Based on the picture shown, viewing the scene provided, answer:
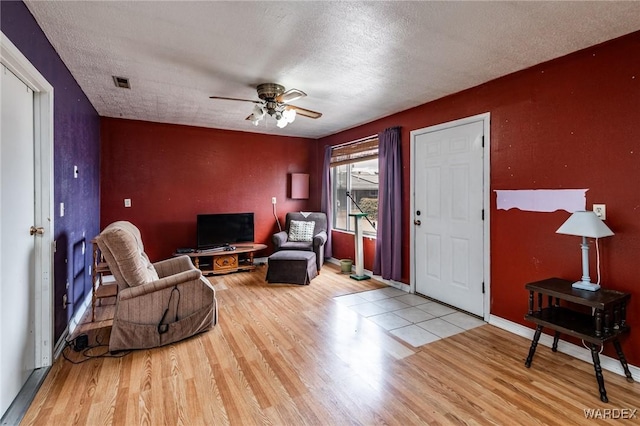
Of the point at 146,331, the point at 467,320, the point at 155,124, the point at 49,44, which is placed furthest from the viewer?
the point at 155,124

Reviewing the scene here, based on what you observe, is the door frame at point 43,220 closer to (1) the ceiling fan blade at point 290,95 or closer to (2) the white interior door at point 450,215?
(1) the ceiling fan blade at point 290,95

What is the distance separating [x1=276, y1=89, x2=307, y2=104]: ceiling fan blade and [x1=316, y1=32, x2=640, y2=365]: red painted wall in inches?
69.3

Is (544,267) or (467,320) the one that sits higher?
(544,267)

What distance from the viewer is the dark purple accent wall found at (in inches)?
74.6

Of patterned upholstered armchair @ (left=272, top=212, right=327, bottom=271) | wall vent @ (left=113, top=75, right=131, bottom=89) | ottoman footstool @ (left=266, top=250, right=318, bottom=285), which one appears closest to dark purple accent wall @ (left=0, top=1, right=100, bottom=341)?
wall vent @ (left=113, top=75, right=131, bottom=89)

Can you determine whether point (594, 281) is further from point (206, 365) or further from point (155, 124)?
point (155, 124)

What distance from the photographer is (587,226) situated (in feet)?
7.04

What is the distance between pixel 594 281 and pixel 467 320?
3.77 feet

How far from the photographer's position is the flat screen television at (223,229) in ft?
16.0

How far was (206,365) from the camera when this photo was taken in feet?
7.75

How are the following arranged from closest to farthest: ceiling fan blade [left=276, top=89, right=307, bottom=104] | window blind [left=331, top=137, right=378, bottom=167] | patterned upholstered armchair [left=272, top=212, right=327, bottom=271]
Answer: ceiling fan blade [left=276, top=89, right=307, bottom=104]
window blind [left=331, top=137, right=378, bottom=167]
patterned upholstered armchair [left=272, top=212, right=327, bottom=271]

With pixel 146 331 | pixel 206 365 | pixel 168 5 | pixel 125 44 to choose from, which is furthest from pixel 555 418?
pixel 125 44

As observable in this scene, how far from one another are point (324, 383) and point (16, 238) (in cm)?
215

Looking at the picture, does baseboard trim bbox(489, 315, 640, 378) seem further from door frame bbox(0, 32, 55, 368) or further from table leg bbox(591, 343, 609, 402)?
door frame bbox(0, 32, 55, 368)
